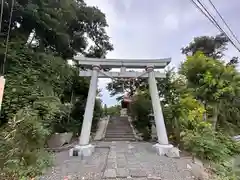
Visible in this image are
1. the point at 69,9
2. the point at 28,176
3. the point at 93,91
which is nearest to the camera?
the point at 28,176

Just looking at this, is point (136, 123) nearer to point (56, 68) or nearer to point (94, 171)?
point (56, 68)

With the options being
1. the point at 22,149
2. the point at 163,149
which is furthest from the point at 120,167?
the point at 22,149

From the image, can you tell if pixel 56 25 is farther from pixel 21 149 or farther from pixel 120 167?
pixel 120 167

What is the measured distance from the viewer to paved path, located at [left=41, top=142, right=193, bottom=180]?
4602 millimetres

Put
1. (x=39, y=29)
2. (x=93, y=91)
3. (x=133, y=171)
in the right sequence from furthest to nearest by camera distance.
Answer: (x=39, y=29)
(x=93, y=91)
(x=133, y=171)

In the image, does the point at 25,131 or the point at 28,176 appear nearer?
the point at 28,176

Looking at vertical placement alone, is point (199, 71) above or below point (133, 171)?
above

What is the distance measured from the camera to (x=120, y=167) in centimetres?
522

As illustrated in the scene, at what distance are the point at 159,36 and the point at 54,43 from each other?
517 centimetres

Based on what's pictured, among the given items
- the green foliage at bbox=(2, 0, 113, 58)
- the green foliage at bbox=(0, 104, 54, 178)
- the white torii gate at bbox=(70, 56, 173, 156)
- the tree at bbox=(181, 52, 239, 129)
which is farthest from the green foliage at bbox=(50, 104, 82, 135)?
the tree at bbox=(181, 52, 239, 129)

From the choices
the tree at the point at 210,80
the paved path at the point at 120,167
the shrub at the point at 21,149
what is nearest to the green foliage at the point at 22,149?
the shrub at the point at 21,149

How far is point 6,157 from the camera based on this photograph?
4.60m

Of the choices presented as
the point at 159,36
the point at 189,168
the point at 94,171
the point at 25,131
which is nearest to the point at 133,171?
the point at 94,171

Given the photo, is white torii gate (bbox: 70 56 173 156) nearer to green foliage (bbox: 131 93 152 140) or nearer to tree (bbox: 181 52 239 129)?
tree (bbox: 181 52 239 129)
